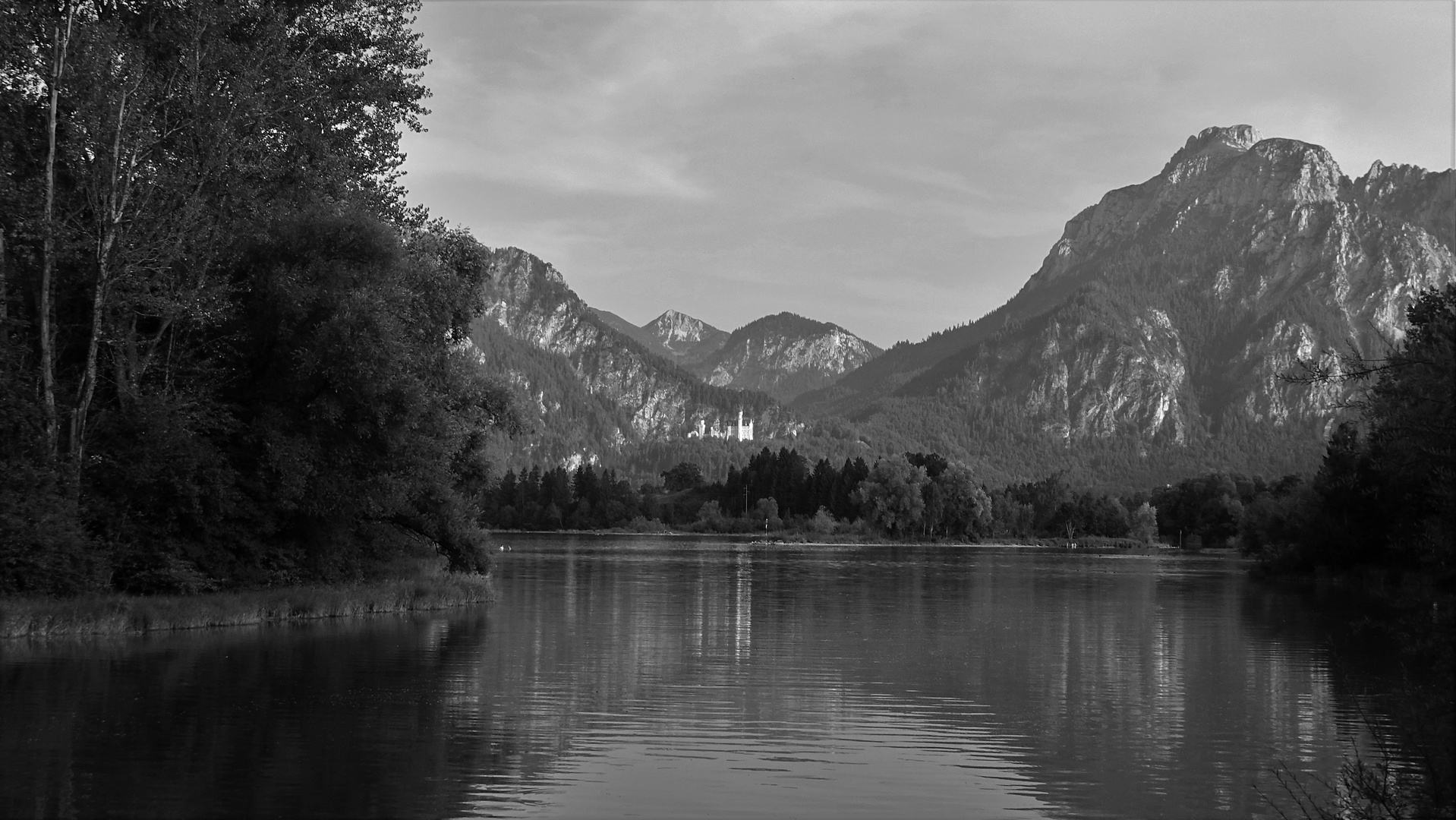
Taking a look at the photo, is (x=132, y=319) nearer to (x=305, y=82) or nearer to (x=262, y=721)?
(x=305, y=82)

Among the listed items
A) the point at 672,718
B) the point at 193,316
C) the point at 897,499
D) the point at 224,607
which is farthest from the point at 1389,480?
the point at 897,499

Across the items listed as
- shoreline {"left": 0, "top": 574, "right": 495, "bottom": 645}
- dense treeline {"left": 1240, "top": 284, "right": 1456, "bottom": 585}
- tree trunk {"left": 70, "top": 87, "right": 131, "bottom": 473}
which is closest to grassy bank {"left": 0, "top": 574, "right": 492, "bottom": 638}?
shoreline {"left": 0, "top": 574, "right": 495, "bottom": 645}

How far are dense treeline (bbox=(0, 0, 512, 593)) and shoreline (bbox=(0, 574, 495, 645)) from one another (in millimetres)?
1076

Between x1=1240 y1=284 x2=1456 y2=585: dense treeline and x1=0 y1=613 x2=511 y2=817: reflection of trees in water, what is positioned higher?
x1=1240 y1=284 x2=1456 y2=585: dense treeline

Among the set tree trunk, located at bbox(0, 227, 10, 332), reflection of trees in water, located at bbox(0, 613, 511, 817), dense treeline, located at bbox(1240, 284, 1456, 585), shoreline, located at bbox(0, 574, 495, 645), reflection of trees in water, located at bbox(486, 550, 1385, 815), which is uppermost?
tree trunk, located at bbox(0, 227, 10, 332)

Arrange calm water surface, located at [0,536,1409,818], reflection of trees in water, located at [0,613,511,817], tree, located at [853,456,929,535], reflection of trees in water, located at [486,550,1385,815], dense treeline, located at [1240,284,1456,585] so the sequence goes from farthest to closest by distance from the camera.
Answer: tree, located at [853,456,929,535], reflection of trees in water, located at [486,550,1385,815], calm water surface, located at [0,536,1409,818], reflection of trees in water, located at [0,613,511,817], dense treeline, located at [1240,284,1456,585]

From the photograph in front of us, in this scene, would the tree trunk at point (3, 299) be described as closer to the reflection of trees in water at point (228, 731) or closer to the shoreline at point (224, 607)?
the shoreline at point (224, 607)

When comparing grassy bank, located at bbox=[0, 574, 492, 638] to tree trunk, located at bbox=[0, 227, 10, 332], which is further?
tree trunk, located at bbox=[0, 227, 10, 332]

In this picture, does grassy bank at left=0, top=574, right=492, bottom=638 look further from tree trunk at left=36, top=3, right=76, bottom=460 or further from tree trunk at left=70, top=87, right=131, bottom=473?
tree trunk at left=36, top=3, right=76, bottom=460

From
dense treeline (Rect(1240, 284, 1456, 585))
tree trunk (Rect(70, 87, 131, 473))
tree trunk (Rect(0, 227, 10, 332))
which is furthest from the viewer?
tree trunk (Rect(70, 87, 131, 473))

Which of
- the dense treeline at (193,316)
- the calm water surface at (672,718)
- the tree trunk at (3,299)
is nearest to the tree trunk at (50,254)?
the dense treeline at (193,316)

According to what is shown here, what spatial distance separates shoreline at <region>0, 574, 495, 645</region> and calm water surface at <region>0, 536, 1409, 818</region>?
1.07 metres

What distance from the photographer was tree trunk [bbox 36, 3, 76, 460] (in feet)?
118

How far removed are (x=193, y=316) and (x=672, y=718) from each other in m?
20.9
